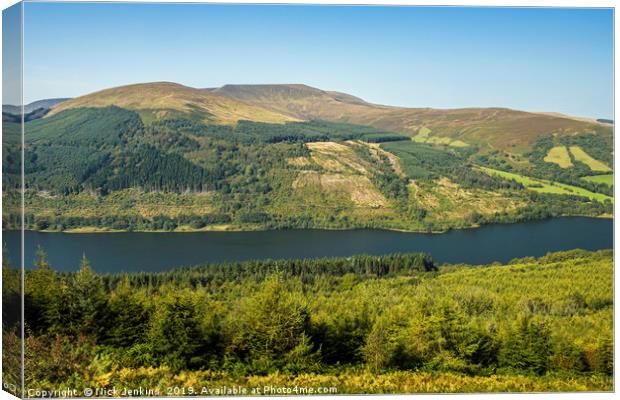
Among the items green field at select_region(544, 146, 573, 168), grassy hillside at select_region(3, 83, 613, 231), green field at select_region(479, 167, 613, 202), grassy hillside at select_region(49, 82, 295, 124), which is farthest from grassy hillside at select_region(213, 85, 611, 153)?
grassy hillside at select_region(49, 82, 295, 124)

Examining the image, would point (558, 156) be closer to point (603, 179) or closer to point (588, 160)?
point (588, 160)

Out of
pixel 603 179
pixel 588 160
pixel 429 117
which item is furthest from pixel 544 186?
pixel 603 179

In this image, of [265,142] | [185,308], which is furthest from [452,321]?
[265,142]

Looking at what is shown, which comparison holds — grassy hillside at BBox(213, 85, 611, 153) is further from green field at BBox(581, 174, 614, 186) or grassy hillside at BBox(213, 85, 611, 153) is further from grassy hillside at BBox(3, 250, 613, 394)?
grassy hillside at BBox(3, 250, 613, 394)

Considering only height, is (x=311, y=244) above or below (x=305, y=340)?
below

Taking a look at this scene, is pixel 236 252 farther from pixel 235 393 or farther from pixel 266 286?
pixel 235 393

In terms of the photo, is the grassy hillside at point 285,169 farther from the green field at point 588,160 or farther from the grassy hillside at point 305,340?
the grassy hillside at point 305,340
